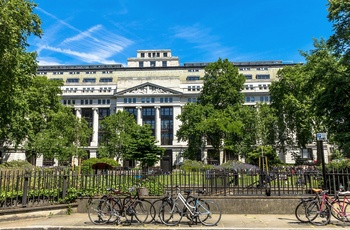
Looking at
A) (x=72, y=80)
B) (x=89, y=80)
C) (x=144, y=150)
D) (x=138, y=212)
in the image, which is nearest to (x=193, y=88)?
(x=89, y=80)

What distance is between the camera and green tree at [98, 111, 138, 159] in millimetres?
57625

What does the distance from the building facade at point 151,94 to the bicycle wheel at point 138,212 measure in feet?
197

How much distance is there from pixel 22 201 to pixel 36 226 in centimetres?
242

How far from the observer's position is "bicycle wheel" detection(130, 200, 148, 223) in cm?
1005

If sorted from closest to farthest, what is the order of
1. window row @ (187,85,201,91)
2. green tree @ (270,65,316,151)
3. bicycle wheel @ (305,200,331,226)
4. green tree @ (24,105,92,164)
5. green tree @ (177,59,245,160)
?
1. bicycle wheel @ (305,200,331,226)
2. green tree @ (24,105,92,164)
3. green tree @ (270,65,316,151)
4. green tree @ (177,59,245,160)
5. window row @ (187,85,201,91)

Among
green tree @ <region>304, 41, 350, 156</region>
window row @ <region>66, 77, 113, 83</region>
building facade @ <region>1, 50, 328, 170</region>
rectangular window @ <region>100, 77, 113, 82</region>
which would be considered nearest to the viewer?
green tree @ <region>304, 41, 350, 156</region>

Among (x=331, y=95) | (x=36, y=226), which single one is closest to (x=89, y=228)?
(x=36, y=226)

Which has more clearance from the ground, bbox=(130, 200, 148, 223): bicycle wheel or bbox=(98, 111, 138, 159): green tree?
bbox=(98, 111, 138, 159): green tree

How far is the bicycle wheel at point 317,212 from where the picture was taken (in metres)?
9.77

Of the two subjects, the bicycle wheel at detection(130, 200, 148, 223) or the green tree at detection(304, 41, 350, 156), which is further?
the green tree at detection(304, 41, 350, 156)

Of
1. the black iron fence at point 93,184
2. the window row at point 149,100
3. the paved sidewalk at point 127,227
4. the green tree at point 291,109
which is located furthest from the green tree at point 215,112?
the paved sidewalk at point 127,227

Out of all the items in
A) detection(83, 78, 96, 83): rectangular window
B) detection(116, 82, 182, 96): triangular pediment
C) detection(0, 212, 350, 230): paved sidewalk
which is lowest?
detection(0, 212, 350, 230): paved sidewalk

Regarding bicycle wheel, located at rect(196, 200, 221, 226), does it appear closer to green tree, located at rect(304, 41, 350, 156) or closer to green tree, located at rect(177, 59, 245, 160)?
green tree, located at rect(304, 41, 350, 156)

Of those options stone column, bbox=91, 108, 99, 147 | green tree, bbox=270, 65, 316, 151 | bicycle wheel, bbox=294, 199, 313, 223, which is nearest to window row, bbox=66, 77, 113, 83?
stone column, bbox=91, 108, 99, 147
